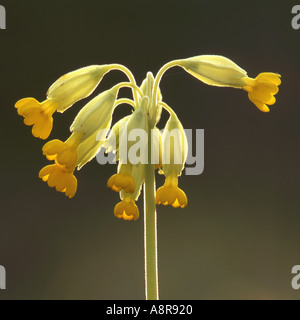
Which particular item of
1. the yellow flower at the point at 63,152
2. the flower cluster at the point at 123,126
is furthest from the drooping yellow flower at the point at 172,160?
the yellow flower at the point at 63,152

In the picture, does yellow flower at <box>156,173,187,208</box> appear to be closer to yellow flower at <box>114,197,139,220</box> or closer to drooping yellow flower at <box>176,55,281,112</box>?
yellow flower at <box>114,197,139,220</box>

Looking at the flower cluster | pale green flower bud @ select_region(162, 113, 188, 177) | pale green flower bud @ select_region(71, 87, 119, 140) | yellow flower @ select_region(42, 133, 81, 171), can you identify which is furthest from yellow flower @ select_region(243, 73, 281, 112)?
yellow flower @ select_region(42, 133, 81, 171)

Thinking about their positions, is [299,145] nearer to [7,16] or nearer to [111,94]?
[7,16]

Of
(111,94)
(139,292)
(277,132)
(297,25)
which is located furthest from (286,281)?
(111,94)

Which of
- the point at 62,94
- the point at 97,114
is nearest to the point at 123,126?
the point at 97,114

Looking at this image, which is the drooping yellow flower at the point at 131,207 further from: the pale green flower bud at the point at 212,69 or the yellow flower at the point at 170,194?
the pale green flower bud at the point at 212,69

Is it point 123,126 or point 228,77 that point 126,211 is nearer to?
point 123,126

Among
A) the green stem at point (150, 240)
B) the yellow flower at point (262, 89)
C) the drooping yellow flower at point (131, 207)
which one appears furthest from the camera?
the yellow flower at point (262, 89)

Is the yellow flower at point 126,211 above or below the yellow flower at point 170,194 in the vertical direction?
below
